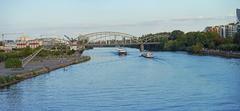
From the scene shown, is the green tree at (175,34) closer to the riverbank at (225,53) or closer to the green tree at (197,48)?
the green tree at (197,48)

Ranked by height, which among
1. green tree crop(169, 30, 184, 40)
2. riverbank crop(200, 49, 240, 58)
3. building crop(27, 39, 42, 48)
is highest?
green tree crop(169, 30, 184, 40)

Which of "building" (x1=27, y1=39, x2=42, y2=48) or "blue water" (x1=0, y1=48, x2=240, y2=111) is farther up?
"building" (x1=27, y1=39, x2=42, y2=48)

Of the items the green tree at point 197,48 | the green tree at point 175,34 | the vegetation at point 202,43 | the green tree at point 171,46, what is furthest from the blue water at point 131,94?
the green tree at point 175,34

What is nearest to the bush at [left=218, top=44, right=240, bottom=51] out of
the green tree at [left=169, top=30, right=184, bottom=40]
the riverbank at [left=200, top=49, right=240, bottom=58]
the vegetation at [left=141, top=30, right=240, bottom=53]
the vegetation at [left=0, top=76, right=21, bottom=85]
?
the vegetation at [left=141, top=30, right=240, bottom=53]

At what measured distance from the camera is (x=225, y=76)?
23141 millimetres

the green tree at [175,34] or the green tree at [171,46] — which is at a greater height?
the green tree at [175,34]

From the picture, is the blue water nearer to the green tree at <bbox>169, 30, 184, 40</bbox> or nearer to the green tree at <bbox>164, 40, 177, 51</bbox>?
the green tree at <bbox>164, 40, 177, 51</bbox>

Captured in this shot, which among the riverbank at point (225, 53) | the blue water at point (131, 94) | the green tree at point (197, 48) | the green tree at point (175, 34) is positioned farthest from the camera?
the green tree at point (175, 34)

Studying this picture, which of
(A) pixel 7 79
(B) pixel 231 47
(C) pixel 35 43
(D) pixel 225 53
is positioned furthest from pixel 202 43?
(A) pixel 7 79

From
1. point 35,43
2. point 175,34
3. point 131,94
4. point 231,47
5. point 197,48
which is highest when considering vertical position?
point 175,34

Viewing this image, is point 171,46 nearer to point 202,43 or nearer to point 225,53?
point 202,43

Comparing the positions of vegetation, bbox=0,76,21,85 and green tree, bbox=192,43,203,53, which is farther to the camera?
green tree, bbox=192,43,203,53

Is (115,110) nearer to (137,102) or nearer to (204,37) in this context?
(137,102)

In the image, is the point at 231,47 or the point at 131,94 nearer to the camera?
the point at 131,94
